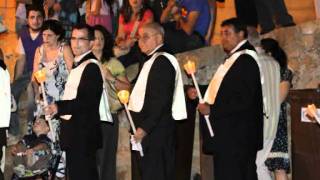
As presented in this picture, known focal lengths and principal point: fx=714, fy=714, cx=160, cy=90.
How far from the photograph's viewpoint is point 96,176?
6586 millimetres

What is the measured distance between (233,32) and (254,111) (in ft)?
2.37

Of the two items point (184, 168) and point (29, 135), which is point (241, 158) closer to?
point (184, 168)

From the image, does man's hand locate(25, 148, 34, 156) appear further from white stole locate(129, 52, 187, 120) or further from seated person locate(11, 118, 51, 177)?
white stole locate(129, 52, 187, 120)

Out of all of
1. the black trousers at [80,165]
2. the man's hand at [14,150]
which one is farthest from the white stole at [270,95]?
the man's hand at [14,150]

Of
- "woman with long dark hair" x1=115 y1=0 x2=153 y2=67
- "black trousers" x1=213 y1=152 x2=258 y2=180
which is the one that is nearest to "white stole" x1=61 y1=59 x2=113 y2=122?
"black trousers" x1=213 y1=152 x2=258 y2=180

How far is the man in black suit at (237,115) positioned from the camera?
20.0ft

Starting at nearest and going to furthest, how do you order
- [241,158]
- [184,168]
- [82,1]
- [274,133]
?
[241,158]
[274,133]
[184,168]
[82,1]

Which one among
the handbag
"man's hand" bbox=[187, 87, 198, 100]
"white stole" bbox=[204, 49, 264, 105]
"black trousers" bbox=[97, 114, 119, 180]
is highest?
"white stole" bbox=[204, 49, 264, 105]

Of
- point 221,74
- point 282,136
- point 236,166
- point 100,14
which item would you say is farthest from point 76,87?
point 100,14

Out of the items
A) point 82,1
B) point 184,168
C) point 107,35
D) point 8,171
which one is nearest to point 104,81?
point 107,35

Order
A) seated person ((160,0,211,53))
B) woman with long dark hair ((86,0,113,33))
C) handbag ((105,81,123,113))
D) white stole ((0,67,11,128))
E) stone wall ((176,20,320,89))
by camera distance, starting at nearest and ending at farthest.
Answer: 1. white stole ((0,67,11,128))
2. stone wall ((176,20,320,89))
3. handbag ((105,81,123,113))
4. seated person ((160,0,211,53))
5. woman with long dark hair ((86,0,113,33))

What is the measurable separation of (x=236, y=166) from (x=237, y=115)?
1.44ft

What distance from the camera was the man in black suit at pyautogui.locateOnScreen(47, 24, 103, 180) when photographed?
6348mm

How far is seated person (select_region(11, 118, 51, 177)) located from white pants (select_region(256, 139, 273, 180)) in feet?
6.84
